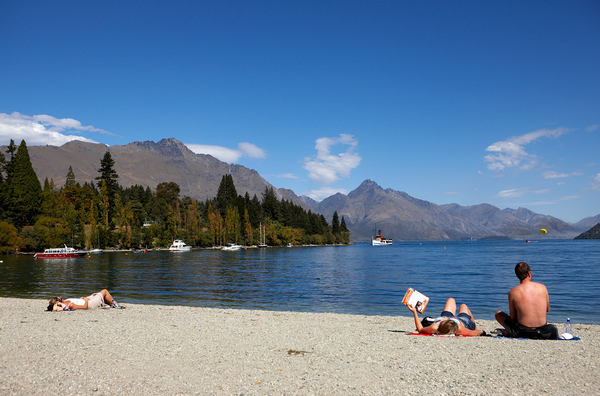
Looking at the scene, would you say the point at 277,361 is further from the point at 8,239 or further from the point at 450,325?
the point at 8,239

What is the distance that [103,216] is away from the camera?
11894 cm

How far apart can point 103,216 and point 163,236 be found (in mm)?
20473

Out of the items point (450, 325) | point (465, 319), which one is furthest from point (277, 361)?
point (465, 319)

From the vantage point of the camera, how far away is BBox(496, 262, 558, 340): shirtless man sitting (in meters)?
9.71

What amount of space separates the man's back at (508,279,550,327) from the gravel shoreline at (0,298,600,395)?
0.63 meters

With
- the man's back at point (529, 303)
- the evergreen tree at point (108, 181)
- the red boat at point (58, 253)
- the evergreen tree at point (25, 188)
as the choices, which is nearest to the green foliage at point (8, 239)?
the evergreen tree at point (25, 188)

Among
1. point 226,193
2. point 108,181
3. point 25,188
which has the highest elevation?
point 108,181

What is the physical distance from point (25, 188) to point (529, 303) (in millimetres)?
121529

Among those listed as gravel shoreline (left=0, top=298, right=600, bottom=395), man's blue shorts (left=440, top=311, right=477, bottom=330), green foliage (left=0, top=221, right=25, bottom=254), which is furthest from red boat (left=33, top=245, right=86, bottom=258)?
man's blue shorts (left=440, top=311, right=477, bottom=330)

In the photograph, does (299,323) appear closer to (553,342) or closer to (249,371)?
(249,371)

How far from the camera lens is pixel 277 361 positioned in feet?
27.9

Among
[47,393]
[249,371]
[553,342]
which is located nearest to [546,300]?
[553,342]

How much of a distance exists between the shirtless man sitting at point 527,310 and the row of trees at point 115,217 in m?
105

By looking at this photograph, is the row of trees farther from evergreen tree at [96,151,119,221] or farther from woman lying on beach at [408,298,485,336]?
woman lying on beach at [408,298,485,336]
